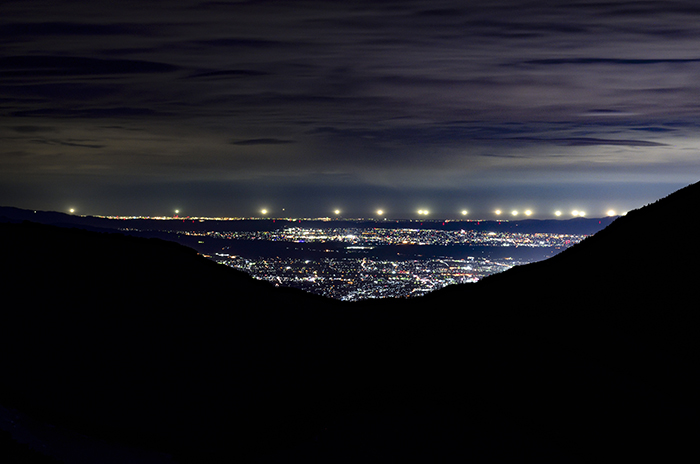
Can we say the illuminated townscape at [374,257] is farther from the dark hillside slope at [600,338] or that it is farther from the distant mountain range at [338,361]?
the distant mountain range at [338,361]

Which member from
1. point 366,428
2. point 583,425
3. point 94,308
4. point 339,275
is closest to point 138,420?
point 366,428

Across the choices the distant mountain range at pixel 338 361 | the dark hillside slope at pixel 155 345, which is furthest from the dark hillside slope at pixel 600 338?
the dark hillside slope at pixel 155 345

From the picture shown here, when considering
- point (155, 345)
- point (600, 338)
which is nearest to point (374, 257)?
point (600, 338)

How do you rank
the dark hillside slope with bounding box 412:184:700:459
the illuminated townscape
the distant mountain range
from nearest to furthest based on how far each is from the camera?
the distant mountain range
the dark hillside slope with bounding box 412:184:700:459
the illuminated townscape

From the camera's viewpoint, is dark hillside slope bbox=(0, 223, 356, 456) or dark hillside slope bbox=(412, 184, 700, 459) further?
dark hillside slope bbox=(0, 223, 356, 456)

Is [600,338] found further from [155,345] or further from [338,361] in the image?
[155,345]

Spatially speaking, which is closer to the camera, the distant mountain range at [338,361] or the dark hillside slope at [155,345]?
the distant mountain range at [338,361]

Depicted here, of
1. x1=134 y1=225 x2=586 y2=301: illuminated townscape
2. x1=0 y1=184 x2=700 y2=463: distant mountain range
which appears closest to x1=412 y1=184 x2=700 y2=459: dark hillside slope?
x1=0 y1=184 x2=700 y2=463: distant mountain range

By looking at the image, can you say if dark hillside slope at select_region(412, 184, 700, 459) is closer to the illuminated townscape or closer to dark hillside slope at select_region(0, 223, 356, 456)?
dark hillside slope at select_region(0, 223, 356, 456)
